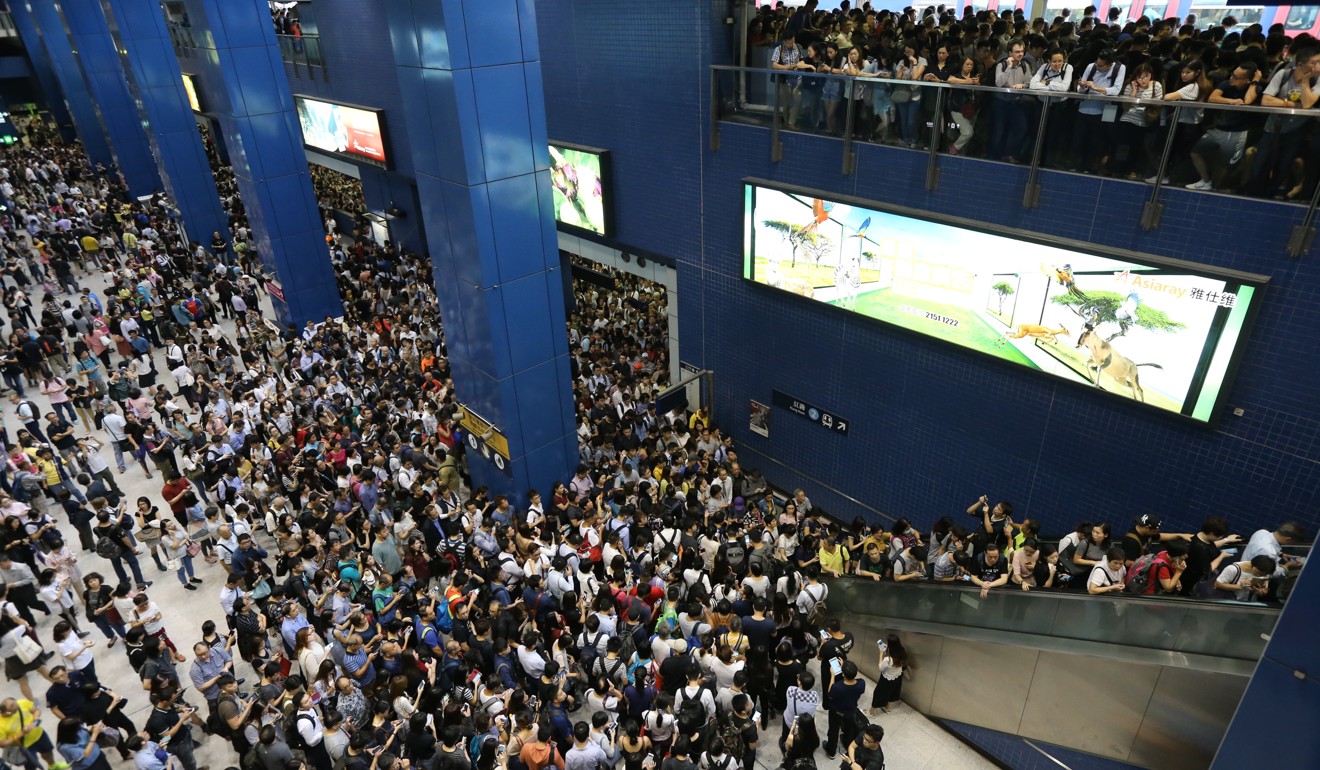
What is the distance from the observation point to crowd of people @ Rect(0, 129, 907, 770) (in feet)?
20.3

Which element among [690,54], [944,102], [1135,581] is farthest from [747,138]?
[1135,581]

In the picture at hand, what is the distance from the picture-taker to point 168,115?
19984mm

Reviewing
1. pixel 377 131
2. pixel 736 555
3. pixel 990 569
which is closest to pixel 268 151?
pixel 377 131

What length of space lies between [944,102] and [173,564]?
1071 cm

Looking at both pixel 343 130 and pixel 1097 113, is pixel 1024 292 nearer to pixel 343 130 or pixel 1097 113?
pixel 1097 113

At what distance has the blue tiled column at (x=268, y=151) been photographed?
1380 cm

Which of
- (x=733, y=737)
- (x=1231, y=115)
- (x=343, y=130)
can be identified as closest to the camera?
(x=733, y=737)

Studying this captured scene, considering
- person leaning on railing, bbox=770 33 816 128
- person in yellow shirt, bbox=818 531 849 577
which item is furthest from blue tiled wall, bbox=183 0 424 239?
person in yellow shirt, bbox=818 531 849 577

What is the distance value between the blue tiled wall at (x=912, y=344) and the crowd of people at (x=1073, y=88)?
268 millimetres

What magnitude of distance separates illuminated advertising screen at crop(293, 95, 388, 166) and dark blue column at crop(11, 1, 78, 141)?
23649 mm

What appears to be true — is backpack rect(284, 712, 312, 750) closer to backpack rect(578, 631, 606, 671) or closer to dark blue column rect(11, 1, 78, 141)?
backpack rect(578, 631, 606, 671)

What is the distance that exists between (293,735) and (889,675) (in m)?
5.34

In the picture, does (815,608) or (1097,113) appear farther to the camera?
(815,608)

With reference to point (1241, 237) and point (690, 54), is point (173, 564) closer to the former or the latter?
point (690, 54)
